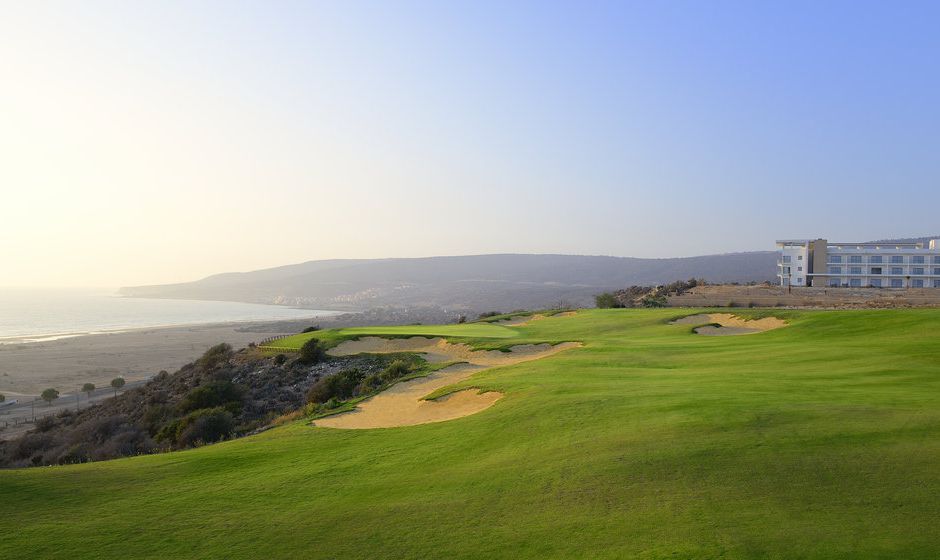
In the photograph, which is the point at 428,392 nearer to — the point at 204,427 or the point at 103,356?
the point at 204,427

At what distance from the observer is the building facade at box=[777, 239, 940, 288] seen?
8281cm

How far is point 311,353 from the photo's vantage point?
3700cm

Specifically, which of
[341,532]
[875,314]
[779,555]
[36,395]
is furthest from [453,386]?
[36,395]

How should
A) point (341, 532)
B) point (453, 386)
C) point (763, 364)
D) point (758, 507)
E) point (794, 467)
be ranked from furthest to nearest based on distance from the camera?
point (453, 386)
point (763, 364)
point (794, 467)
point (341, 532)
point (758, 507)

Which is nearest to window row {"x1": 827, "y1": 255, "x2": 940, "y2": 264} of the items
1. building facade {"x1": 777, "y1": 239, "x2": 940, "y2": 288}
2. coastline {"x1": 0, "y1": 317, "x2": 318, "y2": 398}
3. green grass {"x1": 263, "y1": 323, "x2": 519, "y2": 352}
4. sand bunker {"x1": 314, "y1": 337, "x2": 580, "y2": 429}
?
building facade {"x1": 777, "y1": 239, "x2": 940, "y2": 288}

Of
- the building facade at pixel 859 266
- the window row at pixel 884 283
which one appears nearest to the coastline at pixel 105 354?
the building facade at pixel 859 266

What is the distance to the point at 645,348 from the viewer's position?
1009 inches

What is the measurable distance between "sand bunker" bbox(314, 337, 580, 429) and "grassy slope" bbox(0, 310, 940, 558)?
2922mm

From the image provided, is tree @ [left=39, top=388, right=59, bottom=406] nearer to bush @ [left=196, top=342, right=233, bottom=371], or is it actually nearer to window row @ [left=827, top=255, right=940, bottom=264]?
bush @ [left=196, top=342, right=233, bottom=371]

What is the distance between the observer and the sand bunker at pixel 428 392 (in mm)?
17656

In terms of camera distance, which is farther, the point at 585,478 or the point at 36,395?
the point at 36,395

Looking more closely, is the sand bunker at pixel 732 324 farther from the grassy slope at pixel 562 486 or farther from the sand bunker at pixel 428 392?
the grassy slope at pixel 562 486

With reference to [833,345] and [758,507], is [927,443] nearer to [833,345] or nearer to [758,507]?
[758,507]

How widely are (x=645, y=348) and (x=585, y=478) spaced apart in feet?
58.4
